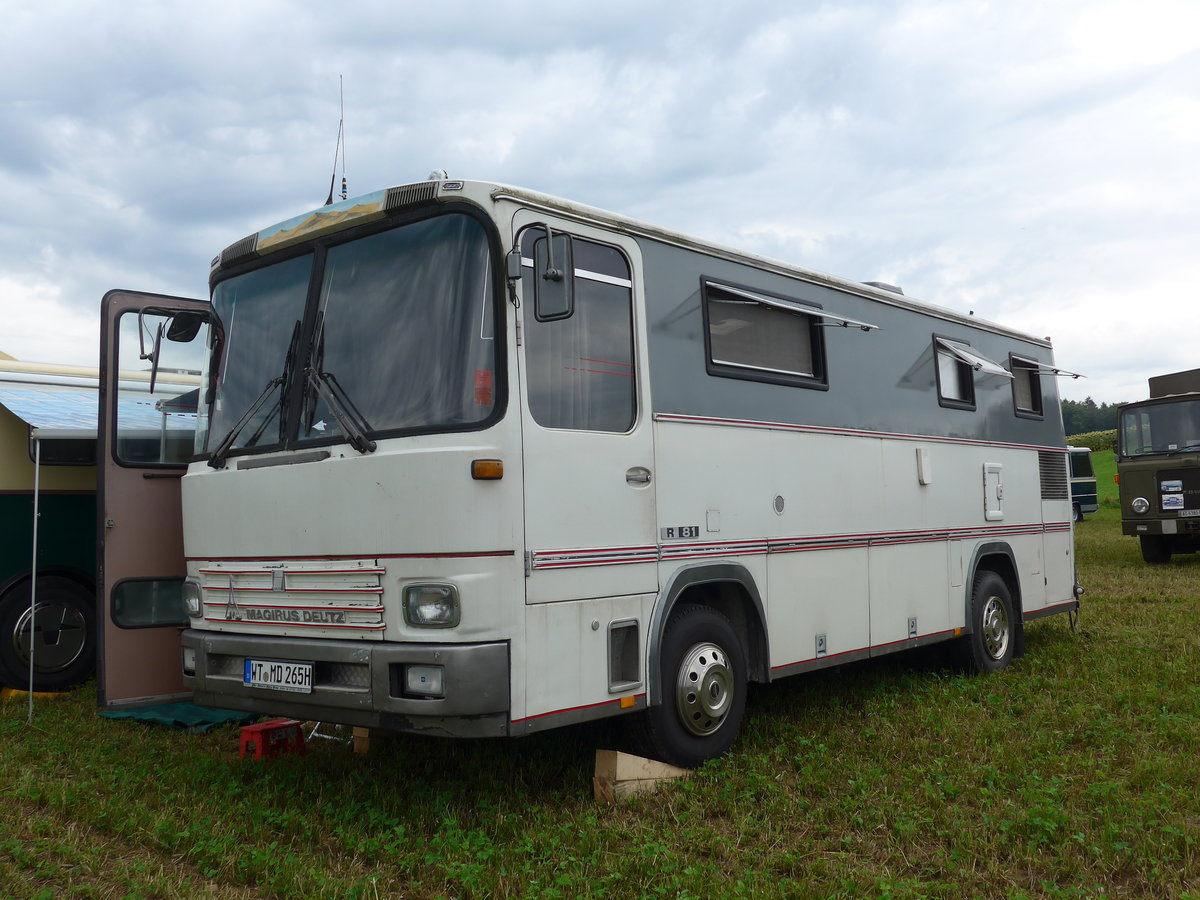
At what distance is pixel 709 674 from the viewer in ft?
18.5

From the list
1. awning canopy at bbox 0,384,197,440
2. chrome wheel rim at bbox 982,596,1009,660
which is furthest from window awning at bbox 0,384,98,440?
chrome wheel rim at bbox 982,596,1009,660

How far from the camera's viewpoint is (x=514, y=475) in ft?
15.1

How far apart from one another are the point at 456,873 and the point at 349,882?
421 mm

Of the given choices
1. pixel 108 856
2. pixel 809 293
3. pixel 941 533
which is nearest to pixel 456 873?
pixel 108 856

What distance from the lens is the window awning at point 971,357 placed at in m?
8.43

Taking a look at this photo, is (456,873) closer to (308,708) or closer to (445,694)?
(445,694)

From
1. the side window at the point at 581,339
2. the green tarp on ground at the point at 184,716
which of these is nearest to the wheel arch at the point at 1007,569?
the side window at the point at 581,339

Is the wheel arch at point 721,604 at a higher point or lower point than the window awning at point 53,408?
lower

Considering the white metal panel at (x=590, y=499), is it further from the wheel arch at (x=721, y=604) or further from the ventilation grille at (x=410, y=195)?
the ventilation grille at (x=410, y=195)

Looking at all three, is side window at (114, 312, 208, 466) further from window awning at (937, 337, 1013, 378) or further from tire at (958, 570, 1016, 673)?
tire at (958, 570, 1016, 673)

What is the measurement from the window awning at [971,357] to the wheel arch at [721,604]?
3395 millimetres

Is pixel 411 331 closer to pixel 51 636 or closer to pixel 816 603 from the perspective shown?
pixel 816 603

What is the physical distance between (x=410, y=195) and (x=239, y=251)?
1.39 m

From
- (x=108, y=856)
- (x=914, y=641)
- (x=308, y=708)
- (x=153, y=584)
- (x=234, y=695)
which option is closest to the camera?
(x=108, y=856)
